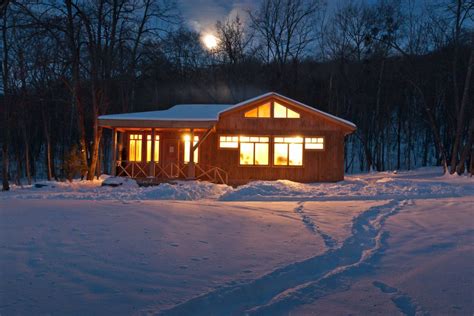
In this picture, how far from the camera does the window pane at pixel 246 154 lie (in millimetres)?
21147

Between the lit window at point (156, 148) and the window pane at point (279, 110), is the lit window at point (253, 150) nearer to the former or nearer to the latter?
the window pane at point (279, 110)

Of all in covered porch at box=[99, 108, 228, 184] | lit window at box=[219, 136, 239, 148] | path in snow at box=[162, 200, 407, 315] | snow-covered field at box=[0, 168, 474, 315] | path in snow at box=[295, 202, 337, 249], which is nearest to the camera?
path in snow at box=[162, 200, 407, 315]

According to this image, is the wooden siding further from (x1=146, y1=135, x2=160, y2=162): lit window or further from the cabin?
(x1=146, y1=135, x2=160, y2=162): lit window

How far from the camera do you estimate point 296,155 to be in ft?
69.6

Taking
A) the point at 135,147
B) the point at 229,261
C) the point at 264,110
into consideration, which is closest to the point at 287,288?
the point at 229,261

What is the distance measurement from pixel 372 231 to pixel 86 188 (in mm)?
13150

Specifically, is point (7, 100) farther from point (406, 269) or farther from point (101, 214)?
point (406, 269)

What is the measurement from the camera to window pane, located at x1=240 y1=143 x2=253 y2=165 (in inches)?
833

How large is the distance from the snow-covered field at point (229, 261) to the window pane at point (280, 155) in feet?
35.1

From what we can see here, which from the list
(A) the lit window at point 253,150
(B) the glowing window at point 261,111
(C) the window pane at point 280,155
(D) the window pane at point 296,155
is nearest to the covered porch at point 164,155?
(A) the lit window at point 253,150

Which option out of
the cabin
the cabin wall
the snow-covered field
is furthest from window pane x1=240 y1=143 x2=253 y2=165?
the snow-covered field

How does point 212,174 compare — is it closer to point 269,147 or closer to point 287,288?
point 269,147

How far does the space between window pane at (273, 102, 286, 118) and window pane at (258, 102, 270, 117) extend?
0.32 meters

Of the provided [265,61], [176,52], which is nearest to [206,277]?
[176,52]
